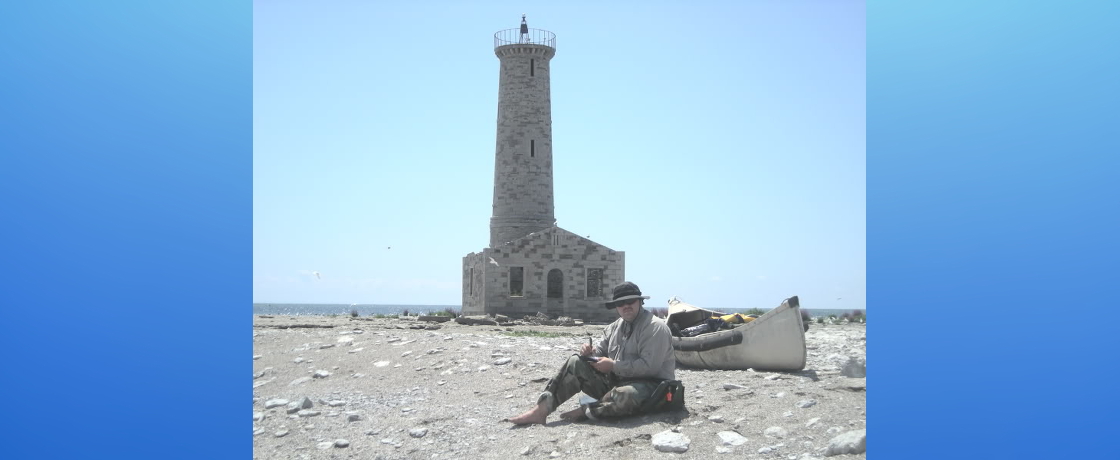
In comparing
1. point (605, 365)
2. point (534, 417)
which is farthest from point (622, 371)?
point (534, 417)

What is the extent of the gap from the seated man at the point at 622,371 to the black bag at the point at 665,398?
0.19 feet

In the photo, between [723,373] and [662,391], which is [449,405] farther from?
[723,373]

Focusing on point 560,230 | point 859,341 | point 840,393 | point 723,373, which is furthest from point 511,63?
point 840,393

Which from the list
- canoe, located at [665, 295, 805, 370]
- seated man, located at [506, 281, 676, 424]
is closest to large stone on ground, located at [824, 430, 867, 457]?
seated man, located at [506, 281, 676, 424]

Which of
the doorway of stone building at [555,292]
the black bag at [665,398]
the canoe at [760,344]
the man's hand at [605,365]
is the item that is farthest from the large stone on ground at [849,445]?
the doorway of stone building at [555,292]

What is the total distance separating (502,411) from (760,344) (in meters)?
3.77

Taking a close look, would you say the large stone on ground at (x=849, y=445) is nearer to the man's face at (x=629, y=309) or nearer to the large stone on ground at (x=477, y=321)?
the man's face at (x=629, y=309)

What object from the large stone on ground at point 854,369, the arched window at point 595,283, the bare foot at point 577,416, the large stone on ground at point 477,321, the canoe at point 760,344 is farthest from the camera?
the arched window at point 595,283

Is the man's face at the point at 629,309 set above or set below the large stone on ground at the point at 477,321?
above

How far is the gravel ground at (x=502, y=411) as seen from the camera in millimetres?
7047

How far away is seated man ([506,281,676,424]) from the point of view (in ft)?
25.5

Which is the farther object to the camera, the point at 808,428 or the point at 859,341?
the point at 859,341

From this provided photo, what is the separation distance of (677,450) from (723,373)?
382 cm

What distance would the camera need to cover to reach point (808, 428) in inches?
284
